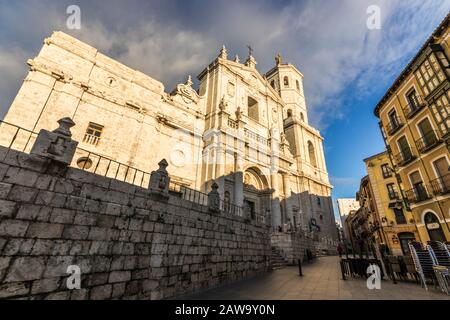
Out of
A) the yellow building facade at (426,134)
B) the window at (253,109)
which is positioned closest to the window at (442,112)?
the yellow building facade at (426,134)

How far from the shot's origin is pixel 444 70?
35.7ft

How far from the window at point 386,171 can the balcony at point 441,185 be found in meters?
6.68

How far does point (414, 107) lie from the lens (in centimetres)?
1327

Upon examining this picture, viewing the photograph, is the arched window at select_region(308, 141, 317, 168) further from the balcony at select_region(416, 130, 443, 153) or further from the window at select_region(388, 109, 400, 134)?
the balcony at select_region(416, 130, 443, 153)

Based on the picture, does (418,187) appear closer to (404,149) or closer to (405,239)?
(404,149)

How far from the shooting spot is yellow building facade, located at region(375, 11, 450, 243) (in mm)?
11055

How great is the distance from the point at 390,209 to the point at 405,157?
18.4 ft

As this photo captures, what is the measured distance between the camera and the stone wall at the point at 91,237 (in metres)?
3.60

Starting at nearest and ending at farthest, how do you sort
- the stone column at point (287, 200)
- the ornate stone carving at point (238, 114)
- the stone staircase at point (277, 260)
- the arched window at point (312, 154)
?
the stone staircase at point (277, 260) → the ornate stone carving at point (238, 114) → the stone column at point (287, 200) → the arched window at point (312, 154)

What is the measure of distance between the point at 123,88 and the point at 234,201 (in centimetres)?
1228

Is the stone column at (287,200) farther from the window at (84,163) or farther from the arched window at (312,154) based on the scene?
the window at (84,163)

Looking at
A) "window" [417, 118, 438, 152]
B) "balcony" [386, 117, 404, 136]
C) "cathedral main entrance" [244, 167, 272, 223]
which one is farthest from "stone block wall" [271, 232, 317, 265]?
"balcony" [386, 117, 404, 136]
